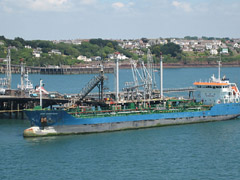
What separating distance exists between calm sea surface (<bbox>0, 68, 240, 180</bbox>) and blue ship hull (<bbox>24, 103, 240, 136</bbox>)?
3.06ft

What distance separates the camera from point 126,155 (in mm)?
41438

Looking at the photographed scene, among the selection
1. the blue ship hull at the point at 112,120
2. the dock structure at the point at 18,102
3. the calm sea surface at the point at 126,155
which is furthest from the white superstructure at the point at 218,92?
the dock structure at the point at 18,102

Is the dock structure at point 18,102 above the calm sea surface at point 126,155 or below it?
above

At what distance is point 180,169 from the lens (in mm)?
37625

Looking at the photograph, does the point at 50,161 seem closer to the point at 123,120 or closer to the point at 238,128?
the point at 123,120

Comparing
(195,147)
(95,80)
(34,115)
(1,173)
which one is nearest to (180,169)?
(195,147)

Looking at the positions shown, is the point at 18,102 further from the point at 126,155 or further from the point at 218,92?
the point at 126,155

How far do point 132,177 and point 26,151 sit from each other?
11349 millimetres

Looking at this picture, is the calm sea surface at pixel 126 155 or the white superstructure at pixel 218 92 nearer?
the calm sea surface at pixel 126 155

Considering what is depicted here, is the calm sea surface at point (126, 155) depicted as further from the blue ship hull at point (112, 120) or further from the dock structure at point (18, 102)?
the dock structure at point (18, 102)

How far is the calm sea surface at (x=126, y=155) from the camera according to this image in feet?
121

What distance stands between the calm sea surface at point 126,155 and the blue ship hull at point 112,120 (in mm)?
933

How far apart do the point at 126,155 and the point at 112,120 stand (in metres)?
9.63

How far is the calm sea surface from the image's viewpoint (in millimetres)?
36750
